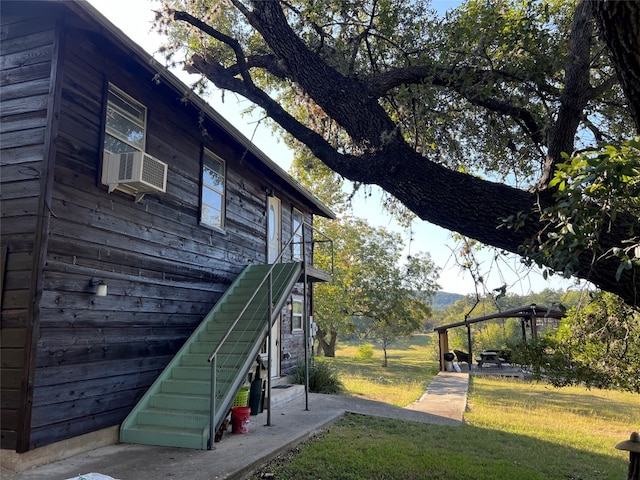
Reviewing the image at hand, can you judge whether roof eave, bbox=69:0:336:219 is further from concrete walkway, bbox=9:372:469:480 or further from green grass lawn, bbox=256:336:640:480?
green grass lawn, bbox=256:336:640:480

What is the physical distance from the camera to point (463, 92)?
4434mm

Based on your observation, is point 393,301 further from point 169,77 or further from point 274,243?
point 169,77

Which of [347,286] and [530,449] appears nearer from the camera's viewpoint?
[530,449]

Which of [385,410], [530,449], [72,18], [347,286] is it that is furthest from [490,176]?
[347,286]

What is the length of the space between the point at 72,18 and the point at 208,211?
145 inches

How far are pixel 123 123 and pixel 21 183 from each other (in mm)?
1662

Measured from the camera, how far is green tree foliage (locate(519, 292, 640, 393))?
4434 millimetres

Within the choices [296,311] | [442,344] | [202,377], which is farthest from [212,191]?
[442,344]

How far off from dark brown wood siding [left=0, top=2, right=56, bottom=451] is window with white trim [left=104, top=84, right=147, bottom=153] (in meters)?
0.87

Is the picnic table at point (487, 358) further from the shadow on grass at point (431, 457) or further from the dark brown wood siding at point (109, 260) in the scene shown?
the dark brown wood siding at point (109, 260)

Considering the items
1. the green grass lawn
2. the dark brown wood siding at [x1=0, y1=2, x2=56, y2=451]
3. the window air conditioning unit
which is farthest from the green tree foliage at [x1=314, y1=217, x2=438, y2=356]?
the dark brown wood siding at [x1=0, y1=2, x2=56, y2=451]

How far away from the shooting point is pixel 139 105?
20.2 ft

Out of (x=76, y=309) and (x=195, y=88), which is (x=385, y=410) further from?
(x=195, y=88)

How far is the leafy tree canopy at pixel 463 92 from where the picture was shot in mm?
3129
